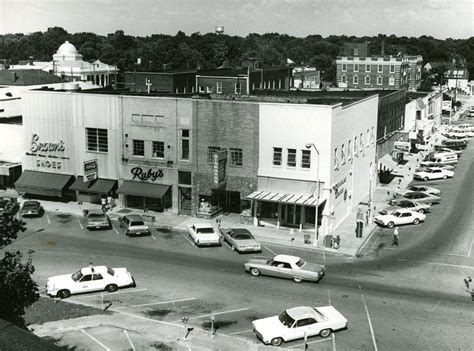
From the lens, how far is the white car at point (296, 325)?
Result: 2855 cm

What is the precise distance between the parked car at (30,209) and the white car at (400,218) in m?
29.2

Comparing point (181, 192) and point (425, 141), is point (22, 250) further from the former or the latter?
point (425, 141)

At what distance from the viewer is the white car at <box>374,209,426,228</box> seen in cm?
5131

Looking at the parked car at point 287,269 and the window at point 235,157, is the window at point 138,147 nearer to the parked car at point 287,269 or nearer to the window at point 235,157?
the window at point 235,157

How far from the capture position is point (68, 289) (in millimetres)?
34500

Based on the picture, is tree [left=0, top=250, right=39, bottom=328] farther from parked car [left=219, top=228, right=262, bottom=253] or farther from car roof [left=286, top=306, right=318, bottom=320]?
parked car [left=219, top=228, right=262, bottom=253]

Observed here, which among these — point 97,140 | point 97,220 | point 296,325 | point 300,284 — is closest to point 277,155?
point 300,284

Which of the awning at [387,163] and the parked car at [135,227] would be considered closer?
the parked car at [135,227]

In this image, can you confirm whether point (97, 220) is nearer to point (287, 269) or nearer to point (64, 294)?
point (64, 294)

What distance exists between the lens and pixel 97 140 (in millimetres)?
56000

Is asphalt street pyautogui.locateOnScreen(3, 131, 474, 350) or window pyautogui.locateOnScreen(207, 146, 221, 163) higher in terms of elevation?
window pyautogui.locateOnScreen(207, 146, 221, 163)

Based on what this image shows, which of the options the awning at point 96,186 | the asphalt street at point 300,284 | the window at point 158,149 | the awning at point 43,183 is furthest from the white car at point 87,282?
the awning at point 43,183

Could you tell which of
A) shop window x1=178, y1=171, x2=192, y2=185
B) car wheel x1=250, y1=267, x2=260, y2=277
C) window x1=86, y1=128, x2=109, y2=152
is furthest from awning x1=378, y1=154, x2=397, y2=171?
car wheel x1=250, y1=267, x2=260, y2=277

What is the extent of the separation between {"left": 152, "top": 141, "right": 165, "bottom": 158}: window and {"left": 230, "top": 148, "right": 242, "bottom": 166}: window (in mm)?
6598
